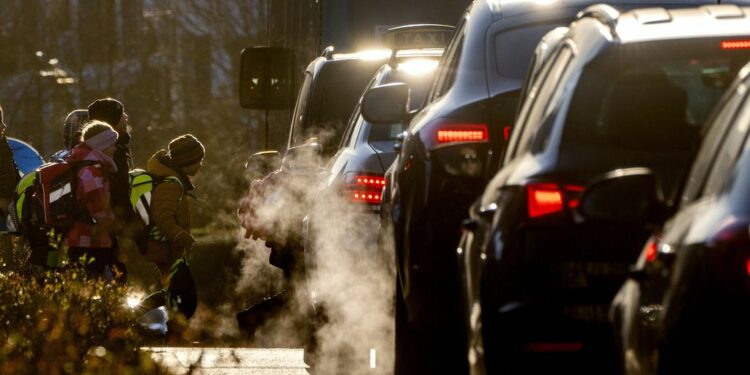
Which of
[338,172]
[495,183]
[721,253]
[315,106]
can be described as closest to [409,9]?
[315,106]

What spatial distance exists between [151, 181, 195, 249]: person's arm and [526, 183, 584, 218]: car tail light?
8.04 meters

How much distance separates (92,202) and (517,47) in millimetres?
4334

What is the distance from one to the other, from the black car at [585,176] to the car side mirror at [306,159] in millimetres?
7998

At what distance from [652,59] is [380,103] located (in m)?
4.57

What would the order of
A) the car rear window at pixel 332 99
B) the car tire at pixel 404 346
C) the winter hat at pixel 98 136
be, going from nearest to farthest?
the car tire at pixel 404 346
the winter hat at pixel 98 136
the car rear window at pixel 332 99

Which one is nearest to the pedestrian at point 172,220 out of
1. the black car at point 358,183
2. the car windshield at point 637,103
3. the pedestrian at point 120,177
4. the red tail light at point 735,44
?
the pedestrian at point 120,177

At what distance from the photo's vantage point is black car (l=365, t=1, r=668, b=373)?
28.5 ft

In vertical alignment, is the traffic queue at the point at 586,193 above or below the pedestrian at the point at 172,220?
above

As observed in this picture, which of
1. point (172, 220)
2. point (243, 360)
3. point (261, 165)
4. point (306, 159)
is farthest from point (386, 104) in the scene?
point (261, 165)

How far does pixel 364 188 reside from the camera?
11453 millimetres

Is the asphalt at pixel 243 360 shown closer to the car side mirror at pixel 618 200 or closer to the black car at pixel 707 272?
the car side mirror at pixel 618 200

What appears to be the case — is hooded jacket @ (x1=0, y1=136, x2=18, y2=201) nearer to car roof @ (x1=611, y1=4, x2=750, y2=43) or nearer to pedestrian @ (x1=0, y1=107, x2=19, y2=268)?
pedestrian @ (x1=0, y1=107, x2=19, y2=268)

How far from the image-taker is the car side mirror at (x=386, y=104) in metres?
10.9

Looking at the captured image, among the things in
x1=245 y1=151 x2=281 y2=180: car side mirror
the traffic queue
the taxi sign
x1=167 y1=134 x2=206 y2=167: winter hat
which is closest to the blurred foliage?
the traffic queue
